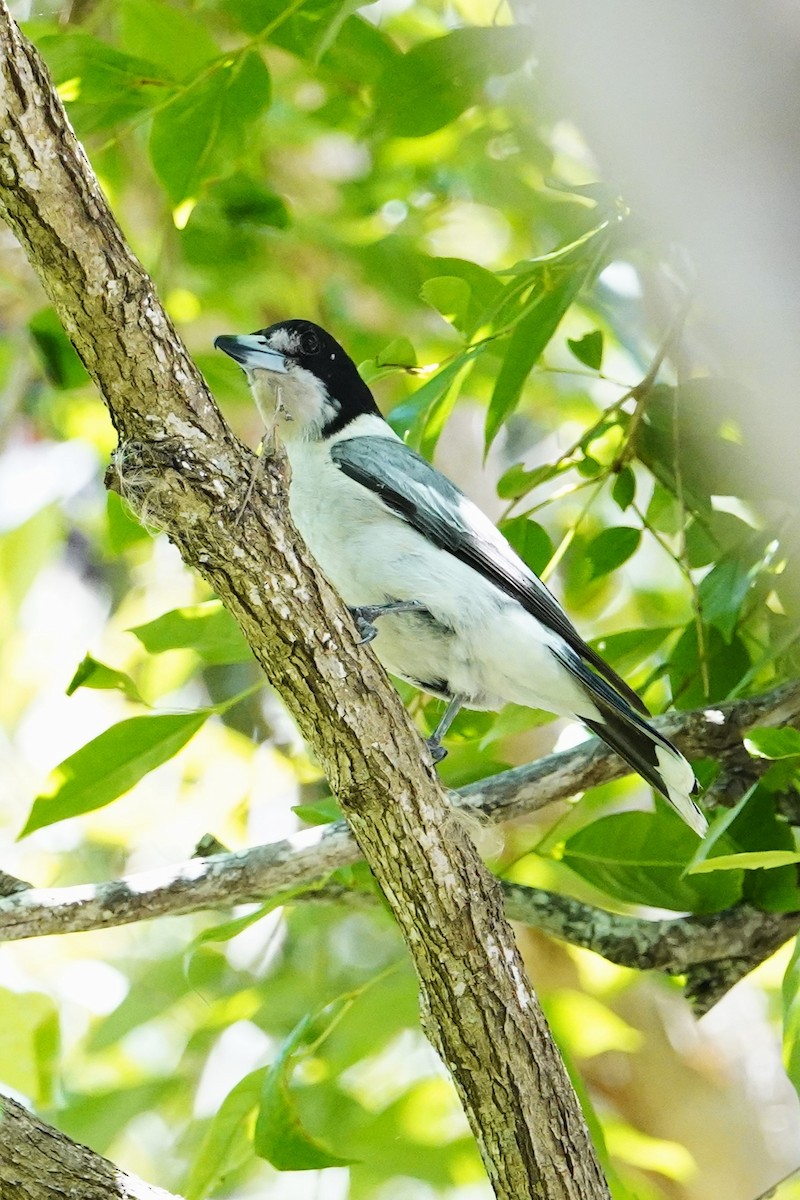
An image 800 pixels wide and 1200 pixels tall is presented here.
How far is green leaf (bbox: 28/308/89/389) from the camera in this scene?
3.32 meters

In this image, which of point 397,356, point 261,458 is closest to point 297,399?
point 397,356

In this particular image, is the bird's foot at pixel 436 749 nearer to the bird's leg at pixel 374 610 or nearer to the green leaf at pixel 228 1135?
the bird's leg at pixel 374 610

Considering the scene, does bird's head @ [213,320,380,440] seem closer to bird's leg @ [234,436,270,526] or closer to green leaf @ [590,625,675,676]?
green leaf @ [590,625,675,676]

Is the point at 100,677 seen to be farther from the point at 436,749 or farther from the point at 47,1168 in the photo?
the point at 47,1168

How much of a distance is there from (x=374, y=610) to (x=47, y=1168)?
3.91ft

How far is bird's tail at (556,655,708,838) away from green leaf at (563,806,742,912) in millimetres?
55

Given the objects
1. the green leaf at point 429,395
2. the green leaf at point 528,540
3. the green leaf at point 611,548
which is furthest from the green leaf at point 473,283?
the green leaf at point 611,548

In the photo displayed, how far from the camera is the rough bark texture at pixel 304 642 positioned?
5.05 ft

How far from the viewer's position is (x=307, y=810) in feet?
8.23

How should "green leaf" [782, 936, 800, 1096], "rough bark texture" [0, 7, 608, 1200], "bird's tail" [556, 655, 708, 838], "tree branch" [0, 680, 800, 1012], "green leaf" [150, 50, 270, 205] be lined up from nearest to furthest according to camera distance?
1. "rough bark texture" [0, 7, 608, 1200]
2. "green leaf" [782, 936, 800, 1096]
3. "tree branch" [0, 680, 800, 1012]
4. "bird's tail" [556, 655, 708, 838]
5. "green leaf" [150, 50, 270, 205]

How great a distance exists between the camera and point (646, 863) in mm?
2453

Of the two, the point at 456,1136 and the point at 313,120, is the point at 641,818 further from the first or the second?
the point at 313,120

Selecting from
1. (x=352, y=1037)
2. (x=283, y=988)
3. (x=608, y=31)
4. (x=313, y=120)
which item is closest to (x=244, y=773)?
(x=283, y=988)

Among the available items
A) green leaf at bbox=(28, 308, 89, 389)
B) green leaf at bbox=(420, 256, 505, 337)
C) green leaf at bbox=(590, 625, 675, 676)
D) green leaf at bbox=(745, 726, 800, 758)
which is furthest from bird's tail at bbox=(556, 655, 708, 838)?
green leaf at bbox=(28, 308, 89, 389)
